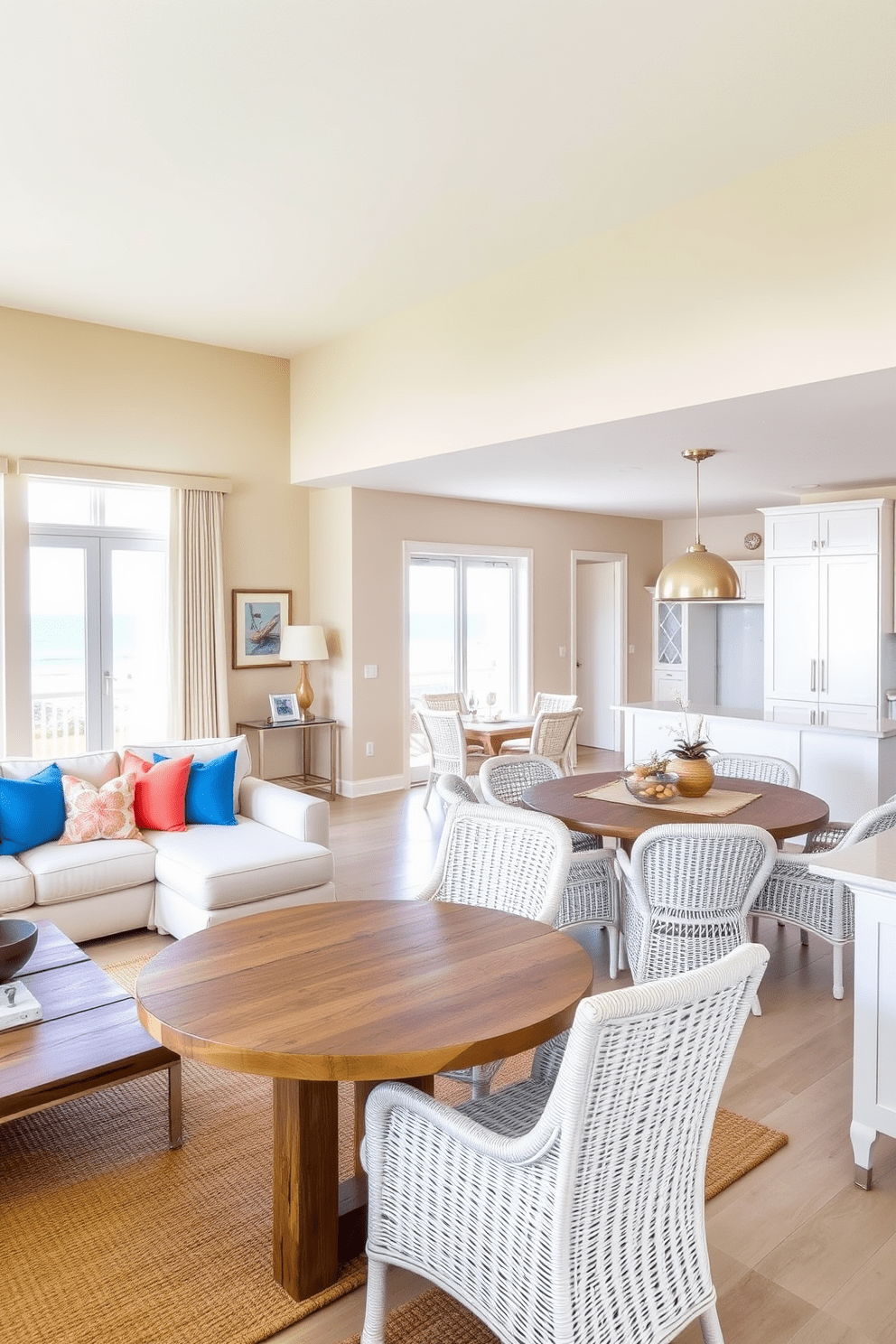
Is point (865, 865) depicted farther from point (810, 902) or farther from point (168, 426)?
point (168, 426)

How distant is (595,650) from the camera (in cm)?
987

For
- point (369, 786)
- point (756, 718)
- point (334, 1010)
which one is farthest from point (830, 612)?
point (334, 1010)

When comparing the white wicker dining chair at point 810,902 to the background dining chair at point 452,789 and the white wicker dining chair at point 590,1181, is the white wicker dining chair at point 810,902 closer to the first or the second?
the background dining chair at point 452,789

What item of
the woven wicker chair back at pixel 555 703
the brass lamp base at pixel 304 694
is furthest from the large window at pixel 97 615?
the woven wicker chair back at pixel 555 703

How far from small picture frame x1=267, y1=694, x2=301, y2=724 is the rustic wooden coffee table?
13.9ft

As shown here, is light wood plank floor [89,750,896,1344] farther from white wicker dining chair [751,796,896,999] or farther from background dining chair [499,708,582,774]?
background dining chair [499,708,582,774]

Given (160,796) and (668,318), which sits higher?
(668,318)

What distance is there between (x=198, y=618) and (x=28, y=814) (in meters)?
2.87

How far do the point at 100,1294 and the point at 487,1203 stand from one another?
104 centimetres

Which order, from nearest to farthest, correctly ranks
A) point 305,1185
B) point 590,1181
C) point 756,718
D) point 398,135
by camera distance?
point 590,1181
point 305,1185
point 398,135
point 756,718

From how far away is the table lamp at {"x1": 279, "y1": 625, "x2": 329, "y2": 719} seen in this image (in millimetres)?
7047

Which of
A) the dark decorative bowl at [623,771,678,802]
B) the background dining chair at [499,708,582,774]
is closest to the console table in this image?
the background dining chair at [499,708,582,774]

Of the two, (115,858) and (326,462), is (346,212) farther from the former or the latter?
(115,858)

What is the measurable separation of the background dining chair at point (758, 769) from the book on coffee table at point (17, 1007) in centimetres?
301
